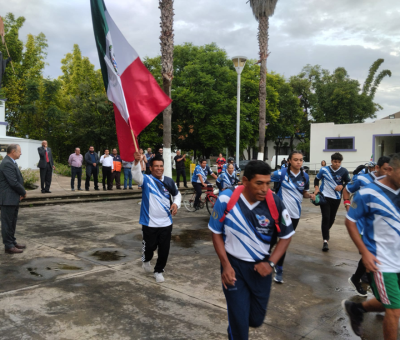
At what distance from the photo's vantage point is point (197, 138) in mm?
27484

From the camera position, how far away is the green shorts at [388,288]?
284 centimetres

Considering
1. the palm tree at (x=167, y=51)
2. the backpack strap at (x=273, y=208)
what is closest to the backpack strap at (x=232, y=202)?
the backpack strap at (x=273, y=208)

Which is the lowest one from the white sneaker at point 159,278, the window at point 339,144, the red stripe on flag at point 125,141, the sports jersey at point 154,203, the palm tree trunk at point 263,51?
the white sneaker at point 159,278

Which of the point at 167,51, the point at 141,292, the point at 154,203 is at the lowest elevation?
the point at 141,292

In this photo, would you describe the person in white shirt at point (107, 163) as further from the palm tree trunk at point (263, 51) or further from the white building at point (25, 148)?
the white building at point (25, 148)

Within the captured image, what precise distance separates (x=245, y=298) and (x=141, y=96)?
11.3 ft

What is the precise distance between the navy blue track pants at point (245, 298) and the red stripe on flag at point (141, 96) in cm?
295

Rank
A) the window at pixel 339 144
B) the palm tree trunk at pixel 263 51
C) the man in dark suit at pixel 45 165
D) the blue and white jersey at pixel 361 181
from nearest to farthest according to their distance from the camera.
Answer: the blue and white jersey at pixel 361 181
the man in dark suit at pixel 45 165
the palm tree trunk at pixel 263 51
the window at pixel 339 144

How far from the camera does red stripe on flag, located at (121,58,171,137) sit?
511 cm

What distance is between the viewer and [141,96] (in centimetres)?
519

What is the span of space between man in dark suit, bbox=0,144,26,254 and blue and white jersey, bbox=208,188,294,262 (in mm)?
4870

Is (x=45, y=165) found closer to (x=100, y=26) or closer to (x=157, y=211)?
(x=100, y=26)

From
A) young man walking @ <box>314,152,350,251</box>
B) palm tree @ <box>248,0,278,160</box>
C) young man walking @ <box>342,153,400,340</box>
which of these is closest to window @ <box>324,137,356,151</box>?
palm tree @ <box>248,0,278,160</box>

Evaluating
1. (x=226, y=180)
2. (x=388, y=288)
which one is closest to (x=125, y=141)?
(x=388, y=288)
